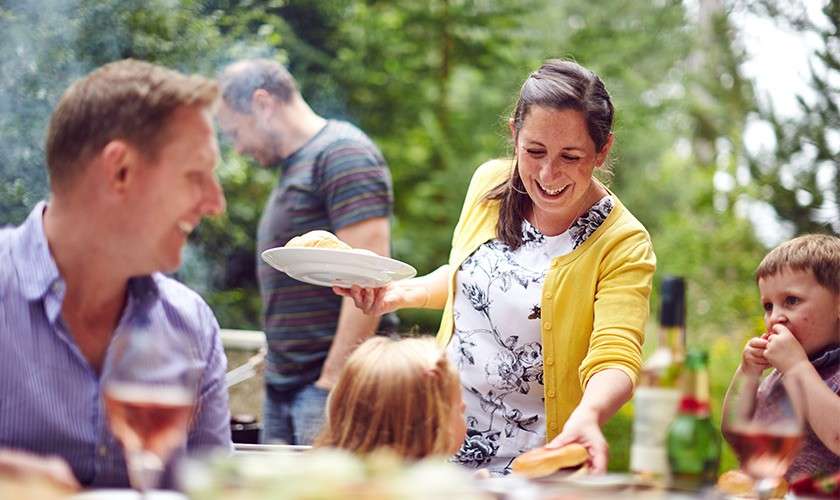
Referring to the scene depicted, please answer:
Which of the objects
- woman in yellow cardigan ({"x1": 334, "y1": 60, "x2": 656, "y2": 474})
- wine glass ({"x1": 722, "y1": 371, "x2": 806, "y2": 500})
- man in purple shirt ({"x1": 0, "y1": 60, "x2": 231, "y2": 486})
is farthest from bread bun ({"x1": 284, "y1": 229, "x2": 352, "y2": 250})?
wine glass ({"x1": 722, "y1": 371, "x2": 806, "y2": 500})

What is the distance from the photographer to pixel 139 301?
1.94m

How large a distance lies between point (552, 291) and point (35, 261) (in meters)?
1.16

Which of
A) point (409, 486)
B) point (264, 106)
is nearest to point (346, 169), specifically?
point (264, 106)

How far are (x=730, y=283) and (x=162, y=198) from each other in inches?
383

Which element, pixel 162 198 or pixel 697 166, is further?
pixel 697 166

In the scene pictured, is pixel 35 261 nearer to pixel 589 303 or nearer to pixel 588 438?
pixel 588 438

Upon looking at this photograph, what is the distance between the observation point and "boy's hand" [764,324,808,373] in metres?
2.27

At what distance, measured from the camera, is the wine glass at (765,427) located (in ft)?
5.18

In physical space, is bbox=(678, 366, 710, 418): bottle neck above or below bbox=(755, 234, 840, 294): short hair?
below

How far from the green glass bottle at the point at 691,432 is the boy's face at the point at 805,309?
89cm

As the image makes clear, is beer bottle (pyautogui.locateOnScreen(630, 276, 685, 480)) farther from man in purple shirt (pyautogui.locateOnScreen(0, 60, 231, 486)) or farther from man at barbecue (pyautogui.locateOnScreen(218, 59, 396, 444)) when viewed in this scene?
man at barbecue (pyautogui.locateOnScreen(218, 59, 396, 444))

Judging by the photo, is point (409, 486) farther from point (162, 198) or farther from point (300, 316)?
point (300, 316)

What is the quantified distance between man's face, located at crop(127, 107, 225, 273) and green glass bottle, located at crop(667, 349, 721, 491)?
31.9 inches

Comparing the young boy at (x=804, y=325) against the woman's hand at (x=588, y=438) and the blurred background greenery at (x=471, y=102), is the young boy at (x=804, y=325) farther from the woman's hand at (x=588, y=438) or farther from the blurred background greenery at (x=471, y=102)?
the blurred background greenery at (x=471, y=102)
